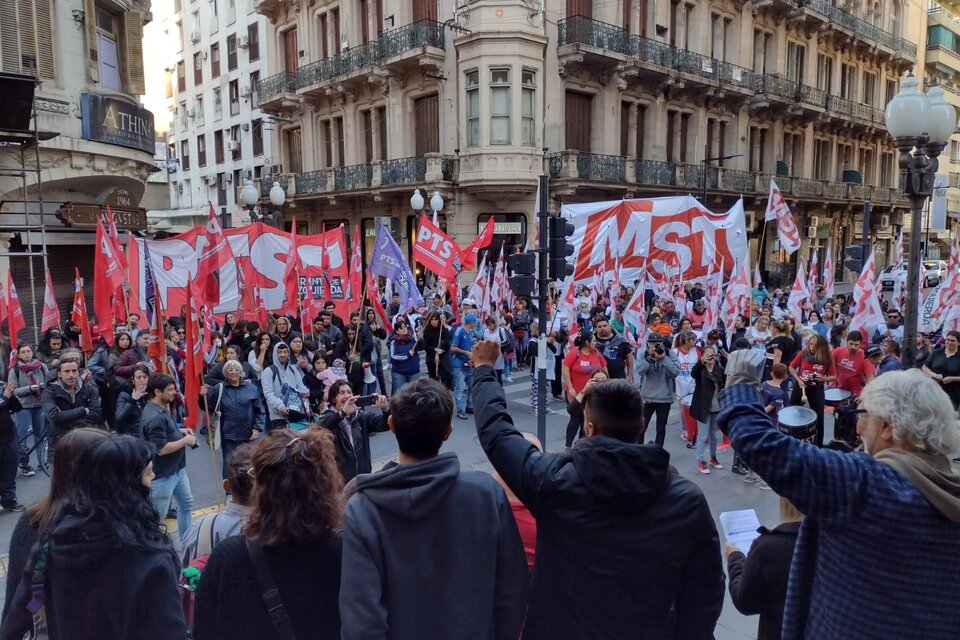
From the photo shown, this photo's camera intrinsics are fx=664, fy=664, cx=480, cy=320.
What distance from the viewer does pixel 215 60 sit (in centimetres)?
4084

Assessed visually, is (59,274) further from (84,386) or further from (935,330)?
(935,330)

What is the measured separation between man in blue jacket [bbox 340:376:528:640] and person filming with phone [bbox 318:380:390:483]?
2.94 meters

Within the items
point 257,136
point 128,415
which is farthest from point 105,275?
point 257,136

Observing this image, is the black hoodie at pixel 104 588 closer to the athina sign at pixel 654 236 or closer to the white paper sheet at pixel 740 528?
the white paper sheet at pixel 740 528

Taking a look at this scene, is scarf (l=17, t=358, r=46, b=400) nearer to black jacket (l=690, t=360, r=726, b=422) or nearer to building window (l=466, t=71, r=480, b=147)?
black jacket (l=690, t=360, r=726, b=422)

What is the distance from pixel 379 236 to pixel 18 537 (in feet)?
34.0

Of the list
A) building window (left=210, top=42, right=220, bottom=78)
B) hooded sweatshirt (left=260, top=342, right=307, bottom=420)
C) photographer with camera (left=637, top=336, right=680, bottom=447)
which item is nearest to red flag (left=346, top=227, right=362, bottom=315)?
hooded sweatshirt (left=260, top=342, right=307, bottom=420)

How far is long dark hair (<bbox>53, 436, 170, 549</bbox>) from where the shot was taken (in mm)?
2264

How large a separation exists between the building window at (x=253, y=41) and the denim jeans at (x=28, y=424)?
109 feet

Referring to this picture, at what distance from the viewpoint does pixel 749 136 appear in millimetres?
31125

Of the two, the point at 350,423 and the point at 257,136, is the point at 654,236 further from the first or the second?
the point at 257,136

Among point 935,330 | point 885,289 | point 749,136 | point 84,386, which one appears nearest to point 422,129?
point 749,136

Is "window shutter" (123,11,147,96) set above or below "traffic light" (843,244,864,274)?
above

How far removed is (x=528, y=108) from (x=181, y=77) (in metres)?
32.2
